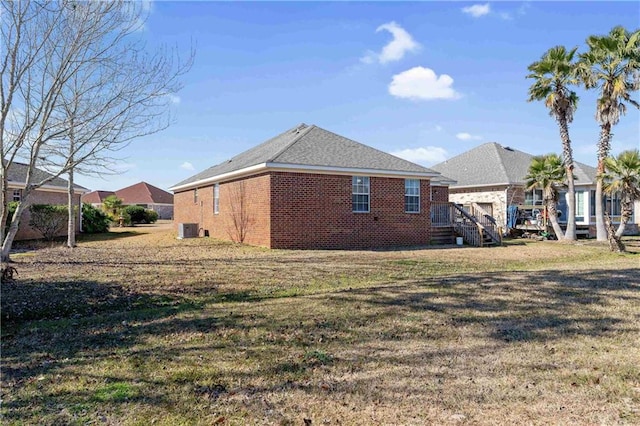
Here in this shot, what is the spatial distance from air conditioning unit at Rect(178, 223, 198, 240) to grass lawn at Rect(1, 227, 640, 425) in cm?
1163

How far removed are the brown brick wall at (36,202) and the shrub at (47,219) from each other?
52 cm

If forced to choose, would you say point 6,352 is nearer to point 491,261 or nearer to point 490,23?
point 491,261

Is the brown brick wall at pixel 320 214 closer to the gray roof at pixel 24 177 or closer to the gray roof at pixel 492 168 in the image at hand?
the gray roof at pixel 24 177

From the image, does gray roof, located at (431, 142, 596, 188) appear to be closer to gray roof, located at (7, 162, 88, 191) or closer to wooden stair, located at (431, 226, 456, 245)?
wooden stair, located at (431, 226, 456, 245)

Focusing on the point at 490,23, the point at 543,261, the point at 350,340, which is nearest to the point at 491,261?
the point at 543,261

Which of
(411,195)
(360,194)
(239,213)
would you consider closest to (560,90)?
(411,195)

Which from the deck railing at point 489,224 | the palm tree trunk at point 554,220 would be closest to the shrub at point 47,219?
the deck railing at point 489,224

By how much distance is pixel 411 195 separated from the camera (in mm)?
18438

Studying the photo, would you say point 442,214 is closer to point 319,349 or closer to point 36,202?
point 319,349

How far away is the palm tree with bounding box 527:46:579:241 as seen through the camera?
20250mm

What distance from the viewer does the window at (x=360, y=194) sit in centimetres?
1702

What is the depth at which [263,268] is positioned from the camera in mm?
11133

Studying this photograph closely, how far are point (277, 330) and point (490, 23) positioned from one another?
1119cm

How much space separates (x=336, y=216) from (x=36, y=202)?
50.4 feet
